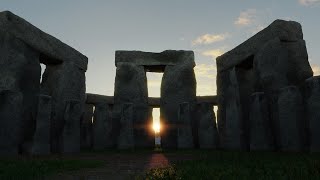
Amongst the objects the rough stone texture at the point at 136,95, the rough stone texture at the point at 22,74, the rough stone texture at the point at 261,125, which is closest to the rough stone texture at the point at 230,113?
the rough stone texture at the point at 261,125

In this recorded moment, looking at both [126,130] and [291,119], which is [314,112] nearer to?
[291,119]

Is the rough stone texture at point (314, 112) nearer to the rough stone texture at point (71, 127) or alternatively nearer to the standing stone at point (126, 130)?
the standing stone at point (126, 130)

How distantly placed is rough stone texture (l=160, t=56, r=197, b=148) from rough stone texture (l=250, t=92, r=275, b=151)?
4492 mm

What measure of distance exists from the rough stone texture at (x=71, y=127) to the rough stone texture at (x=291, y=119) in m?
6.91

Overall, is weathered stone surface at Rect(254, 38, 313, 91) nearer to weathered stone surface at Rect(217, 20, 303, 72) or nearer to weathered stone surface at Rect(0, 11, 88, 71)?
weathered stone surface at Rect(217, 20, 303, 72)

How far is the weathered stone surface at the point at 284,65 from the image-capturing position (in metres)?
11.1

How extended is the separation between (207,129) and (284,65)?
4.43 m

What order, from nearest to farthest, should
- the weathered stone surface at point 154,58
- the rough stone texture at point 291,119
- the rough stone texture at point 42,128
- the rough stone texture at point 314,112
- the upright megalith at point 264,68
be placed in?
the rough stone texture at point 314,112, the rough stone texture at point 291,119, the rough stone texture at point 42,128, the upright megalith at point 264,68, the weathered stone surface at point 154,58

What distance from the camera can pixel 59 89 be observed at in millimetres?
12734

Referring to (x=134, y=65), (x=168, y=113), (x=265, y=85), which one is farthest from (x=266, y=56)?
(x=134, y=65)

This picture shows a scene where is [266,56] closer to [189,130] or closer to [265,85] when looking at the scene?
[265,85]

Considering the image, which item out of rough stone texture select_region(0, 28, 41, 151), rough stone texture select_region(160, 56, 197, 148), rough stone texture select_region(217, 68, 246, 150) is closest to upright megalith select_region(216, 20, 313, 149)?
rough stone texture select_region(217, 68, 246, 150)

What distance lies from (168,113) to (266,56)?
5615 millimetres

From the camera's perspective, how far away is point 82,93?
14266 millimetres
